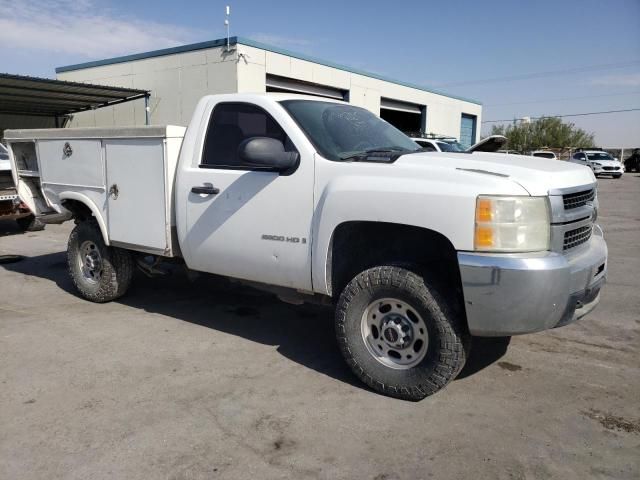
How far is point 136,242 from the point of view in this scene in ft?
16.4

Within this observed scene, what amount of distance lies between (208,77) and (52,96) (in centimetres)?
525

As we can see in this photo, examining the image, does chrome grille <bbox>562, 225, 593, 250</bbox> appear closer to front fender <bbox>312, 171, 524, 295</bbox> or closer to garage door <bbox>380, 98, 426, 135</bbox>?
front fender <bbox>312, 171, 524, 295</bbox>

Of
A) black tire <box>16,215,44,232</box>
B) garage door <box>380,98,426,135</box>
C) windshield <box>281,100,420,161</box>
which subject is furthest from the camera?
garage door <box>380,98,426,135</box>

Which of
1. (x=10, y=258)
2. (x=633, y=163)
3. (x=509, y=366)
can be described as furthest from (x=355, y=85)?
(x=633, y=163)

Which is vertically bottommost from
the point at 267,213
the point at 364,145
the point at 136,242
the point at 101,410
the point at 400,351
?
→ the point at 101,410

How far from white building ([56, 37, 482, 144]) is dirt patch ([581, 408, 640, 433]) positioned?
49.2 feet

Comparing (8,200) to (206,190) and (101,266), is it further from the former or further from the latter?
(206,190)

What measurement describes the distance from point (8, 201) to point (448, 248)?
849 centimetres

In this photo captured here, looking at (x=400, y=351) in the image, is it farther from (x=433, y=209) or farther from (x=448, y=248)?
(x=433, y=209)

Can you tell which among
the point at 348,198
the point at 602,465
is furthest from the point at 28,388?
the point at 602,465

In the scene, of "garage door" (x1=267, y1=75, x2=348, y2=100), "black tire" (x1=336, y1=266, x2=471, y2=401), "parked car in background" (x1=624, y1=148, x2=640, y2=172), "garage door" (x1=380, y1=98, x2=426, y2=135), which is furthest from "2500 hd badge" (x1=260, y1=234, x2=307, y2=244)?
"parked car in background" (x1=624, y1=148, x2=640, y2=172)

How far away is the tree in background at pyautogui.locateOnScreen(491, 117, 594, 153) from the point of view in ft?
206

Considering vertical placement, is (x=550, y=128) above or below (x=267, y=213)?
above

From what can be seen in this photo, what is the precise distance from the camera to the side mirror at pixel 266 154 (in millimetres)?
3766
